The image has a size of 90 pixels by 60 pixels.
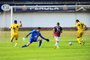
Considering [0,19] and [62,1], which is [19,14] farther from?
[62,1]

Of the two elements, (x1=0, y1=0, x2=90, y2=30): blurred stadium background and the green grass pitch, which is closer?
the green grass pitch

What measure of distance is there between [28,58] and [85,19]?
49017mm

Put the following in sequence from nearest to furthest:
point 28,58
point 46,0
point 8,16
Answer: point 28,58 < point 8,16 < point 46,0

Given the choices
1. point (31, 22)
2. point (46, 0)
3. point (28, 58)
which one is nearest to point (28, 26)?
point (31, 22)

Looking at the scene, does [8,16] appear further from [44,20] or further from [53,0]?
[53,0]

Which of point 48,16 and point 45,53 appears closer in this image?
point 45,53

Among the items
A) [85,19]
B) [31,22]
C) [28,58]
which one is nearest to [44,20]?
[31,22]

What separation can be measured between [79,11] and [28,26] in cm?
883

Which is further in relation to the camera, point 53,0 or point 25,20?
point 53,0

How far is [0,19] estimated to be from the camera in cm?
6856

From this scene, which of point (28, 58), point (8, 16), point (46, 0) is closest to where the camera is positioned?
point (28, 58)

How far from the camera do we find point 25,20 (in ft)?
227

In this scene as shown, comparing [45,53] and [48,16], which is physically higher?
[45,53]

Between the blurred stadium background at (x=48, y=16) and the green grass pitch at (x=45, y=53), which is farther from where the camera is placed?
the blurred stadium background at (x=48, y=16)
